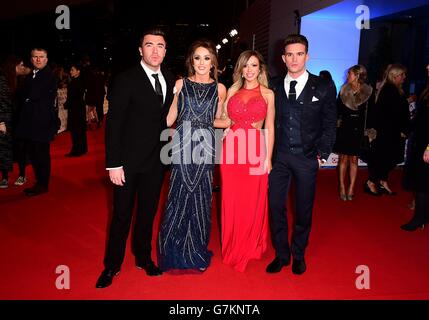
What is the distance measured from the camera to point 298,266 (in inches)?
127

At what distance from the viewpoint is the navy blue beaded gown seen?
3.01 meters

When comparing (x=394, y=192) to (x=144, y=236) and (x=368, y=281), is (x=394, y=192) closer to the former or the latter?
(x=368, y=281)

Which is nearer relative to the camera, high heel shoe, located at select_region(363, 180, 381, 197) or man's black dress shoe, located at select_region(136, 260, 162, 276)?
man's black dress shoe, located at select_region(136, 260, 162, 276)

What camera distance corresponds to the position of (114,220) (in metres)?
2.86

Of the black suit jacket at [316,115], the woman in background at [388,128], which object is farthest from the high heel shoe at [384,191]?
the black suit jacket at [316,115]

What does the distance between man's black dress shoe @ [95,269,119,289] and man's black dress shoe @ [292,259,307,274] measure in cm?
134

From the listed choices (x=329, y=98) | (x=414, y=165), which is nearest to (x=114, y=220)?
(x=329, y=98)

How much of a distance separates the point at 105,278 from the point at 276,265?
128 cm

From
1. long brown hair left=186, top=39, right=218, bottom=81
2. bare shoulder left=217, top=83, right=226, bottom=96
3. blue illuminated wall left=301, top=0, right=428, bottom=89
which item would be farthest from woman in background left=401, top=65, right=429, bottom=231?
blue illuminated wall left=301, top=0, right=428, bottom=89

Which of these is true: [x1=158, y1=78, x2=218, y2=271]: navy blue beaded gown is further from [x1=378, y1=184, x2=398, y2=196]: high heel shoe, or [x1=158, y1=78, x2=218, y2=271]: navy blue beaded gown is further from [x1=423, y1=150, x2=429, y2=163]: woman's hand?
[x1=378, y1=184, x2=398, y2=196]: high heel shoe

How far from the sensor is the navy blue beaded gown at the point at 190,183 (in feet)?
9.87

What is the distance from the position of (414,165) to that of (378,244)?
3.05ft

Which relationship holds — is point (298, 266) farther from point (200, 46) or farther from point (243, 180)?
point (200, 46)

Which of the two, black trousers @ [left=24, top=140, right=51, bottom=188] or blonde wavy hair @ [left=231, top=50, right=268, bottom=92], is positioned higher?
blonde wavy hair @ [left=231, top=50, right=268, bottom=92]
